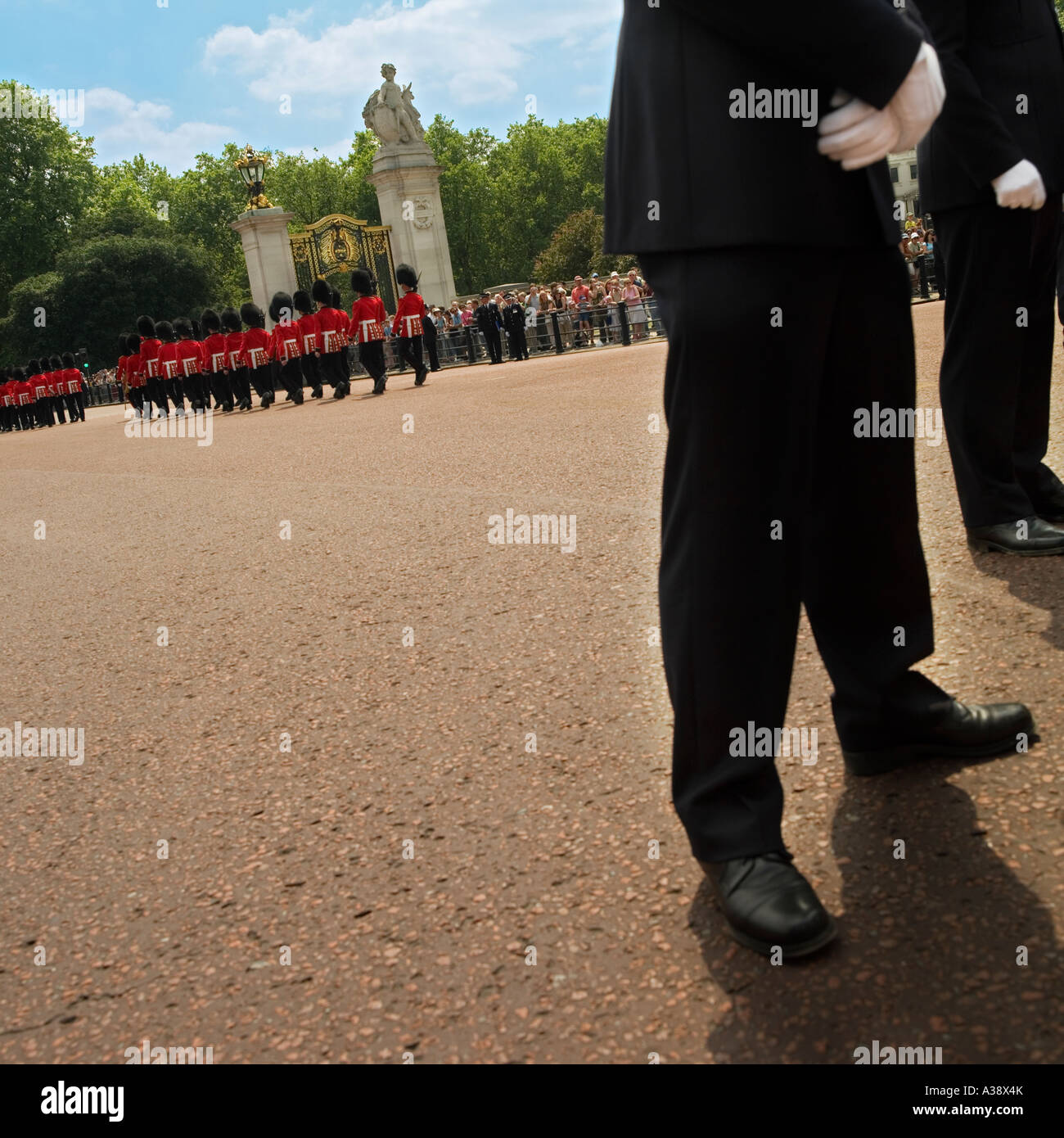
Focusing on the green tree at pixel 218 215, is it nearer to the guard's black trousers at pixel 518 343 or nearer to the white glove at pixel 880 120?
the guard's black trousers at pixel 518 343

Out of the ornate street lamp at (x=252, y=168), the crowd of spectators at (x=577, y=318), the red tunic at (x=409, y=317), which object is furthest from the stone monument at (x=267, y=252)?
the red tunic at (x=409, y=317)

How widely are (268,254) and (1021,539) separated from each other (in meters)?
34.3

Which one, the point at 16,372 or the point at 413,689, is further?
the point at 16,372

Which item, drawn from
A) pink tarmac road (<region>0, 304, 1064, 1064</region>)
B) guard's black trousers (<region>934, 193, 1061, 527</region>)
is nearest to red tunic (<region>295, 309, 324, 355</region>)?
pink tarmac road (<region>0, 304, 1064, 1064</region>)

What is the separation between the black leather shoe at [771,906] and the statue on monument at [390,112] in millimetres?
37751

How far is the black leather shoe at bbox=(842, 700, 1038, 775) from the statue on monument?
1470 inches

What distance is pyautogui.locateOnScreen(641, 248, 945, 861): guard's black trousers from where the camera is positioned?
6.68ft

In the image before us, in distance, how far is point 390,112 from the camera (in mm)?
37469

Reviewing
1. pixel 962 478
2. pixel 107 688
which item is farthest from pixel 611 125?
pixel 107 688

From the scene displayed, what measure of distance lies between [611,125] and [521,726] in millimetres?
1476

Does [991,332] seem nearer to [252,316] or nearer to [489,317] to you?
[252,316]

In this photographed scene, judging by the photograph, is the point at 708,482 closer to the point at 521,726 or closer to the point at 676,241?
the point at 676,241

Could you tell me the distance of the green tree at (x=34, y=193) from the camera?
209 feet
